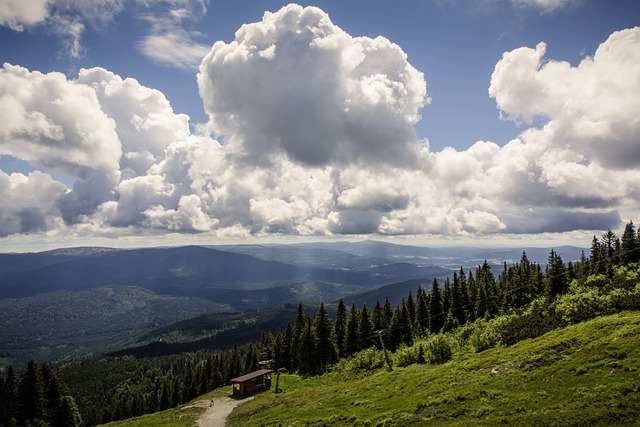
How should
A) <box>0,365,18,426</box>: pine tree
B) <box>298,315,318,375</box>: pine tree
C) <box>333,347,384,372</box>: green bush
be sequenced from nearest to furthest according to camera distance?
1. <box>0,365,18,426</box>: pine tree
2. <box>333,347,384,372</box>: green bush
3. <box>298,315,318,375</box>: pine tree

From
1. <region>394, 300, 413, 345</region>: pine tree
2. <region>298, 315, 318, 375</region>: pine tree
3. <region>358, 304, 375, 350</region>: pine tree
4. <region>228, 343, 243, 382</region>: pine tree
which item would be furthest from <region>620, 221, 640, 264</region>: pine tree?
<region>228, 343, 243, 382</region>: pine tree

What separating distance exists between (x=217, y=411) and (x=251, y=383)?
1450 cm

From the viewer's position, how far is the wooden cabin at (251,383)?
69500mm

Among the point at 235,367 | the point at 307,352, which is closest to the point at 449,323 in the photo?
the point at 307,352

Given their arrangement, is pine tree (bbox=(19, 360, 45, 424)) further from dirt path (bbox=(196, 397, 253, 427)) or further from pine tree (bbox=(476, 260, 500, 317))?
pine tree (bbox=(476, 260, 500, 317))

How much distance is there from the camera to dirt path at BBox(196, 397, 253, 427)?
4912 centimetres

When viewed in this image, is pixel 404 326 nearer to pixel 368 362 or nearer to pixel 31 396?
pixel 368 362

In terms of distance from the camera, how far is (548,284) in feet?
299

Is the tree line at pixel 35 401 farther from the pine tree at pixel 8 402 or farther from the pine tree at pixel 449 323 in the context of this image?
the pine tree at pixel 449 323

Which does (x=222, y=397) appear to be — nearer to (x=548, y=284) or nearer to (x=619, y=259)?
(x=548, y=284)

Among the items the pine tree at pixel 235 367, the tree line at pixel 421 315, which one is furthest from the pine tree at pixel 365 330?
the pine tree at pixel 235 367

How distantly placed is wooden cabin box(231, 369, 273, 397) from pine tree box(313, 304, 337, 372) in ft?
72.0

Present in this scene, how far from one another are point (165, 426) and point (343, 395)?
80.5ft

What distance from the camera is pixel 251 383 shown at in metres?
70.8
